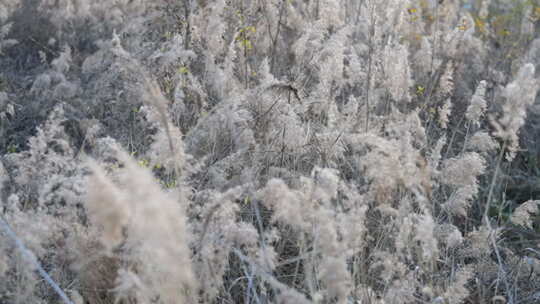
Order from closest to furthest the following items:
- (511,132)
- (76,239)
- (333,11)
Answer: (511,132) < (76,239) < (333,11)

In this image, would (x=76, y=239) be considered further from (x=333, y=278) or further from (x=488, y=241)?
(x=488, y=241)

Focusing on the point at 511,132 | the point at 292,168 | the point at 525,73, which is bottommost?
the point at 292,168

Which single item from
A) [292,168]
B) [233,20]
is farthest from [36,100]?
[292,168]

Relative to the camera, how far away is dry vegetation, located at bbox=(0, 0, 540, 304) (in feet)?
5.13

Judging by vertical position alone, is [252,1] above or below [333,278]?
above

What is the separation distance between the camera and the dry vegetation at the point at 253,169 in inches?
61.6

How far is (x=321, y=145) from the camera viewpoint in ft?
8.04

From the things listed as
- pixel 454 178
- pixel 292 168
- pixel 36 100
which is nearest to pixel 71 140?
pixel 36 100

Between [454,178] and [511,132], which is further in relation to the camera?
[454,178]

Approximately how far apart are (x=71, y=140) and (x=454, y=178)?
2.30 metres

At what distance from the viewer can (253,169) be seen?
94.5 inches

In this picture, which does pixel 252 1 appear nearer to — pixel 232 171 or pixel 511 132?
pixel 232 171

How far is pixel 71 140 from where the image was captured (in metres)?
3.30

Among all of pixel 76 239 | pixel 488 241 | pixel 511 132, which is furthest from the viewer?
pixel 488 241
